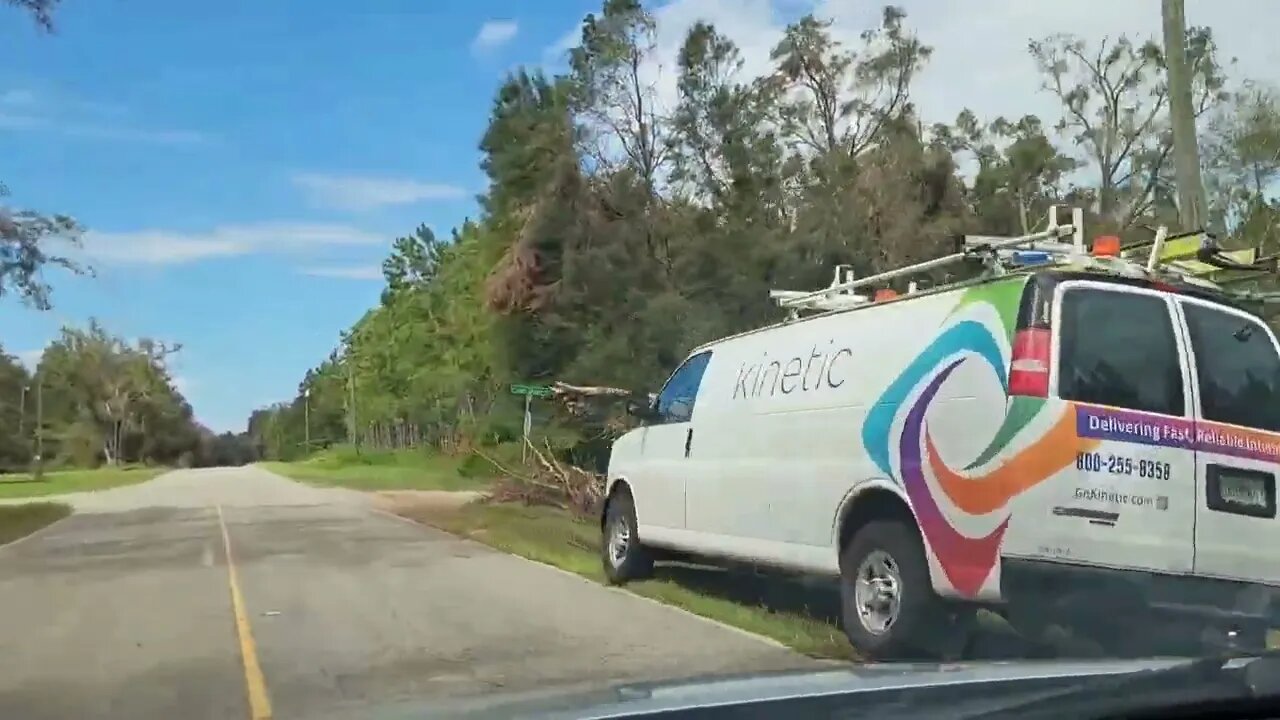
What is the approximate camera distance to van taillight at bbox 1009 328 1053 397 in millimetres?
7406

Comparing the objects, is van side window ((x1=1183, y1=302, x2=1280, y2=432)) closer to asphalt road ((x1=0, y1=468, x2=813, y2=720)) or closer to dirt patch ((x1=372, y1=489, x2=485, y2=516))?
asphalt road ((x1=0, y1=468, x2=813, y2=720))

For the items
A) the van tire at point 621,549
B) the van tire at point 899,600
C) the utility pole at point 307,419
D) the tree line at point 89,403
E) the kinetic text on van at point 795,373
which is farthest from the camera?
the utility pole at point 307,419

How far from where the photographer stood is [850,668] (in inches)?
174

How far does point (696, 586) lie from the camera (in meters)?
13.0

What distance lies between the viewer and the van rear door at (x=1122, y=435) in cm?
734

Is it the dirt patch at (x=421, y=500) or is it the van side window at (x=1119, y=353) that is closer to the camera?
the van side window at (x=1119, y=353)

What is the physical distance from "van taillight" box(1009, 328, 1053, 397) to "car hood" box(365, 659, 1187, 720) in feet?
10.4

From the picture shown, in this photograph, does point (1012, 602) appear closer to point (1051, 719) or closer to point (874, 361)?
point (874, 361)

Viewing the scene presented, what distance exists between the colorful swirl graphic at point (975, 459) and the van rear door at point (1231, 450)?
2.61 feet

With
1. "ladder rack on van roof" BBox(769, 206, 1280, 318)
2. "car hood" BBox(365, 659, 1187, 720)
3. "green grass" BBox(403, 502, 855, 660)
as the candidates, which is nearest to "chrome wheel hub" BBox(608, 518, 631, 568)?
"green grass" BBox(403, 502, 855, 660)

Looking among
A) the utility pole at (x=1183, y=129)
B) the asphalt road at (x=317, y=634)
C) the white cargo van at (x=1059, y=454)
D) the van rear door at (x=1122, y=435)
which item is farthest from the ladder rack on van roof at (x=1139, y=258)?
the asphalt road at (x=317, y=634)

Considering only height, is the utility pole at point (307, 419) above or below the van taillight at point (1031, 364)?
above

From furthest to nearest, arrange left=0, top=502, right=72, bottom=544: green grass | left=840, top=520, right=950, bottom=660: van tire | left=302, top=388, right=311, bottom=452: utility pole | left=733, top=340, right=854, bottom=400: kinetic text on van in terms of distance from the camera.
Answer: left=302, top=388, right=311, bottom=452: utility pole
left=0, top=502, right=72, bottom=544: green grass
left=733, top=340, right=854, bottom=400: kinetic text on van
left=840, top=520, right=950, bottom=660: van tire

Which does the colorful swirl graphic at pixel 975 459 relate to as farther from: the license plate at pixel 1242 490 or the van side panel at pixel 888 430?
the license plate at pixel 1242 490
